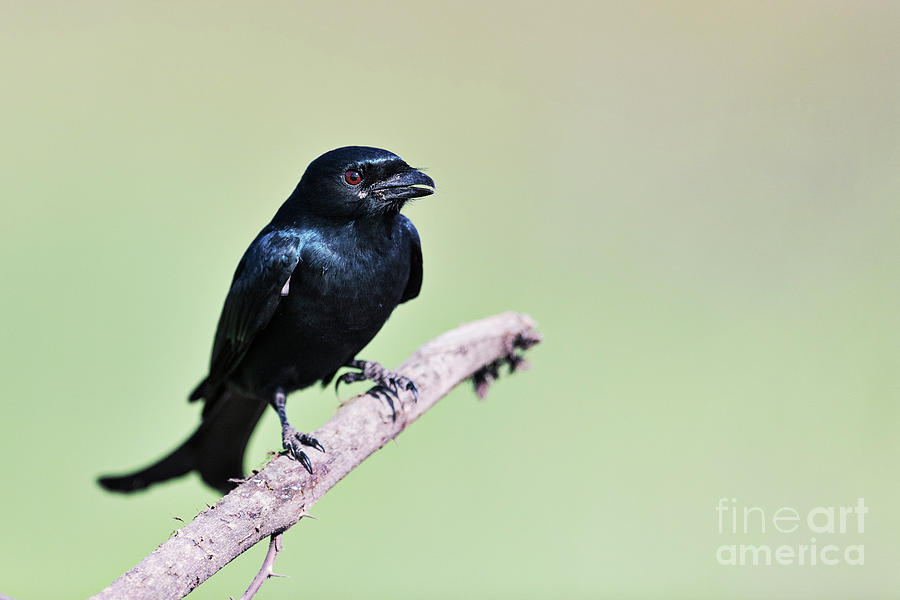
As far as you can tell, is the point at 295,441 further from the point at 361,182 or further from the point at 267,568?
the point at 361,182

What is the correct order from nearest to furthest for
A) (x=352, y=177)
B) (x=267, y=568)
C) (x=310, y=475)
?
(x=267, y=568), (x=310, y=475), (x=352, y=177)

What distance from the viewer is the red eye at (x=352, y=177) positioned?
154 inches

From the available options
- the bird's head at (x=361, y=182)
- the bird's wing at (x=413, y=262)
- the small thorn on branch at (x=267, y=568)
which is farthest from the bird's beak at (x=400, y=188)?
the small thorn on branch at (x=267, y=568)

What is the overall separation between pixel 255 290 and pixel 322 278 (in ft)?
1.02

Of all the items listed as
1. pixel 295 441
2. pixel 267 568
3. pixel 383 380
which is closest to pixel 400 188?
pixel 383 380

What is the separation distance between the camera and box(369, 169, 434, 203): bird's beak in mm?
3926

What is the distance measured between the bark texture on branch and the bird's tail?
3.18 feet

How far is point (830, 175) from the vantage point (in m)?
7.94

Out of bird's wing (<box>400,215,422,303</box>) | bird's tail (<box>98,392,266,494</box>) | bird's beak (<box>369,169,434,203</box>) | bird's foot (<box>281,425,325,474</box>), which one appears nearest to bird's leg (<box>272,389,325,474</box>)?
bird's foot (<box>281,425,325,474</box>)

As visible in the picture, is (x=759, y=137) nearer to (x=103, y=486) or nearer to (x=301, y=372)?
(x=301, y=372)

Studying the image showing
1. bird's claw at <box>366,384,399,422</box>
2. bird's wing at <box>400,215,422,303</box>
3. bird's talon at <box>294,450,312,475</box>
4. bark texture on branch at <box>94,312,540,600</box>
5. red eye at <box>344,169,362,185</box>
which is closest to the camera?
bark texture on branch at <box>94,312,540,600</box>

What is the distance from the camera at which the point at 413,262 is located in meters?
4.49

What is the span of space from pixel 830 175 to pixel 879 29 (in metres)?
2.00

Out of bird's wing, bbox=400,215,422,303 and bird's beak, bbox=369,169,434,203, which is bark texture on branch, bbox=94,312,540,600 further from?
bird's beak, bbox=369,169,434,203
